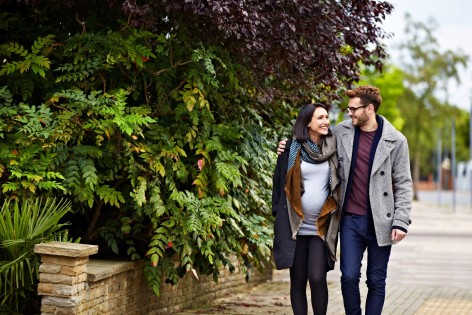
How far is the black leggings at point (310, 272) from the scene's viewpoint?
22.0ft

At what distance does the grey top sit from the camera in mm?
6676

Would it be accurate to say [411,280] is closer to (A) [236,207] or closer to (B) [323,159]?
(A) [236,207]

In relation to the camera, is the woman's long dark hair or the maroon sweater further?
the woman's long dark hair

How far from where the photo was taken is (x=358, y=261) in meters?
6.71

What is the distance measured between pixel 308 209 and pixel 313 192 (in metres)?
0.13

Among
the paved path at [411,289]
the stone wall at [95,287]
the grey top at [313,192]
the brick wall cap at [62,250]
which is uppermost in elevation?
the grey top at [313,192]

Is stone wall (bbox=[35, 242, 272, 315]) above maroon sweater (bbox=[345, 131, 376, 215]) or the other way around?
the other way around

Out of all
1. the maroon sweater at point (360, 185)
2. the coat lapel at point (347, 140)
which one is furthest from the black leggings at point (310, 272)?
the coat lapel at point (347, 140)

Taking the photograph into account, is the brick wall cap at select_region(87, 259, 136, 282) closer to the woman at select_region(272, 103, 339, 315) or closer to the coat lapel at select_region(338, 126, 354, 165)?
the woman at select_region(272, 103, 339, 315)

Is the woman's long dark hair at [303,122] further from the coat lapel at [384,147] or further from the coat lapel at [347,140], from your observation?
the coat lapel at [384,147]

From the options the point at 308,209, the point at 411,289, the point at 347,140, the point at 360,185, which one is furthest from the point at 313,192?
the point at 411,289

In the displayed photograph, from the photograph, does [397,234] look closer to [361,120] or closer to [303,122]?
[361,120]

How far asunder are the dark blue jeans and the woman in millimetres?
88

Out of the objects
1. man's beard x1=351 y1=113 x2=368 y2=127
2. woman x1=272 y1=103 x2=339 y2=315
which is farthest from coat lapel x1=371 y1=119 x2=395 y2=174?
woman x1=272 y1=103 x2=339 y2=315
